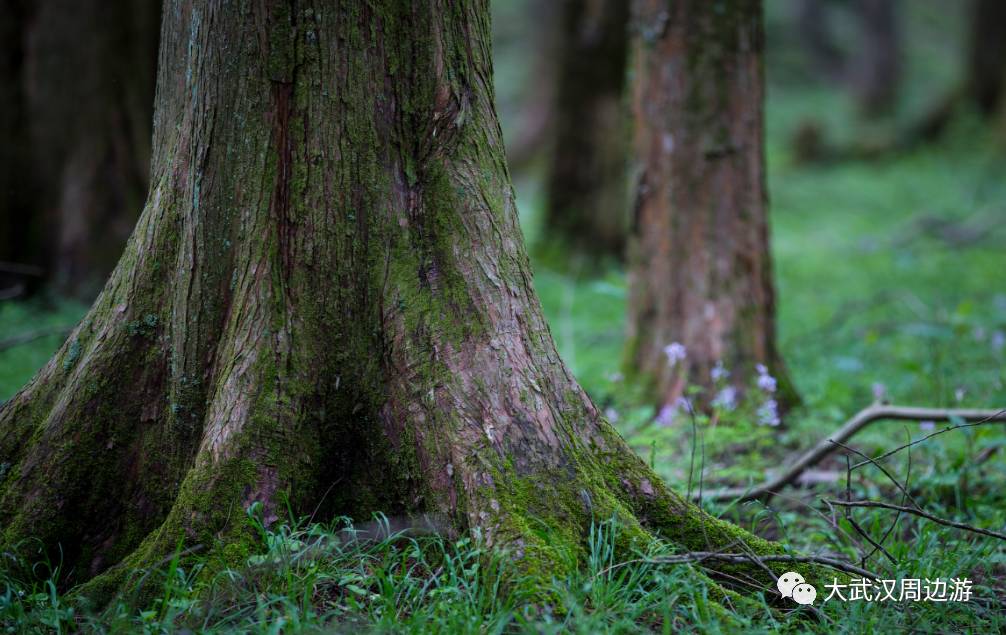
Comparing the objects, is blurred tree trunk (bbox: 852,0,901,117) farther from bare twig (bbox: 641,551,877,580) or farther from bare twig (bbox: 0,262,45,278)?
bare twig (bbox: 641,551,877,580)

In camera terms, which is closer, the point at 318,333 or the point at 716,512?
the point at 318,333

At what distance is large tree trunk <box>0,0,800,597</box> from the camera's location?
257 cm

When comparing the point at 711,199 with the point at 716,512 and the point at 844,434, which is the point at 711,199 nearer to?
the point at 844,434

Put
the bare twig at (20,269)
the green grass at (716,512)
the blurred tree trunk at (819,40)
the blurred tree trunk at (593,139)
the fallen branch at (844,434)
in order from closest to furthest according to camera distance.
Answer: the green grass at (716,512)
the fallen branch at (844,434)
the bare twig at (20,269)
the blurred tree trunk at (593,139)
the blurred tree trunk at (819,40)

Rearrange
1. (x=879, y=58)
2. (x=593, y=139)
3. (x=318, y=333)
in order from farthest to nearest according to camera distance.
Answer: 1. (x=879, y=58)
2. (x=593, y=139)
3. (x=318, y=333)

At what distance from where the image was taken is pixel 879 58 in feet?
79.2

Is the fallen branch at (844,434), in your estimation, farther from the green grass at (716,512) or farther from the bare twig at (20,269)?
the bare twig at (20,269)

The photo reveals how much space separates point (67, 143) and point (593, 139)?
6317mm

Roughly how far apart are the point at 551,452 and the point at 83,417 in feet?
5.40

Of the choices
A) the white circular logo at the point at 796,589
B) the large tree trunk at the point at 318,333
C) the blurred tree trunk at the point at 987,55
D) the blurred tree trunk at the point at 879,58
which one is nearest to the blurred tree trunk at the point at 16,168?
the large tree trunk at the point at 318,333

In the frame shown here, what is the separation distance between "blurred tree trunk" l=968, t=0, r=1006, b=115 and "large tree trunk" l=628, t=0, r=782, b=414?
15.3 m

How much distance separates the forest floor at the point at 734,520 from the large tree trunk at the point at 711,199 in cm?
36

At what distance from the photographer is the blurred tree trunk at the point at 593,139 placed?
10680mm

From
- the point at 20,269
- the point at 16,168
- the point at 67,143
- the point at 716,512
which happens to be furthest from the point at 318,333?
the point at 16,168
